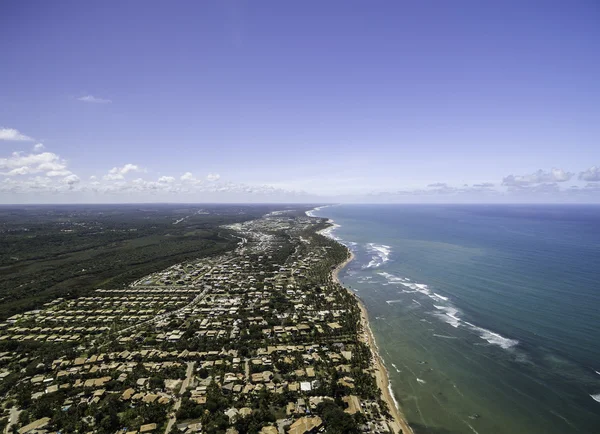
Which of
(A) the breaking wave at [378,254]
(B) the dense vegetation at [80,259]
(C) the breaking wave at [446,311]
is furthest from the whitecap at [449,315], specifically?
(B) the dense vegetation at [80,259]

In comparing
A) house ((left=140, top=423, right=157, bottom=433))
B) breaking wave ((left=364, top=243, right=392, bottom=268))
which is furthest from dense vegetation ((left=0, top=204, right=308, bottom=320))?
breaking wave ((left=364, top=243, right=392, bottom=268))

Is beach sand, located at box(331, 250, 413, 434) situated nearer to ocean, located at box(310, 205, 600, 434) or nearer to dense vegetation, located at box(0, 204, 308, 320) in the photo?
ocean, located at box(310, 205, 600, 434)

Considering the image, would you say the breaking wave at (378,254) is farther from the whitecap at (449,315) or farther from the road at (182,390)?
the road at (182,390)

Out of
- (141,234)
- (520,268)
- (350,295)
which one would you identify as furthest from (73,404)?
(141,234)

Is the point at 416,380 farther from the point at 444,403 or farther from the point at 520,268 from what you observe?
the point at 520,268

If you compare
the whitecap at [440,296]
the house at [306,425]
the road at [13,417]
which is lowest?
the whitecap at [440,296]

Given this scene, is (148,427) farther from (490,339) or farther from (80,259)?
(80,259)

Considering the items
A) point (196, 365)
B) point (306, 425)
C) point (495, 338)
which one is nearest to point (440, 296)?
point (495, 338)
